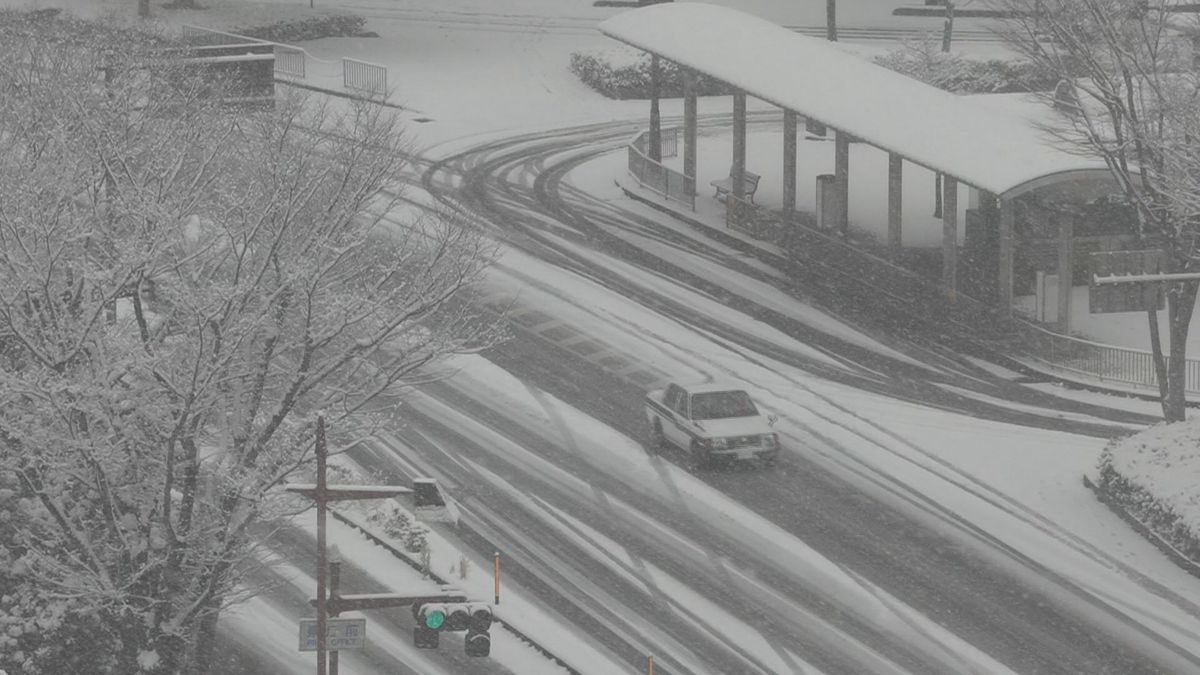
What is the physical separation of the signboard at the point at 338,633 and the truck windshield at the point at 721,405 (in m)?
14.9

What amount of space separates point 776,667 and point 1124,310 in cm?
1824

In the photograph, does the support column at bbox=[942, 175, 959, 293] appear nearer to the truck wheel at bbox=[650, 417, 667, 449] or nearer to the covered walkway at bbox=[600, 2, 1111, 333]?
the covered walkway at bbox=[600, 2, 1111, 333]

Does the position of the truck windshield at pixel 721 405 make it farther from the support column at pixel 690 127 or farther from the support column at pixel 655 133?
the support column at pixel 655 133

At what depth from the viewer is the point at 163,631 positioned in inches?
975

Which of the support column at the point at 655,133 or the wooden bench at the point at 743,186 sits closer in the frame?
the wooden bench at the point at 743,186

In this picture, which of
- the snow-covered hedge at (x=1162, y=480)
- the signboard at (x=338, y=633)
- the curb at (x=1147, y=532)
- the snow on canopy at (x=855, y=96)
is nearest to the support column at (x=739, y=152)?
the snow on canopy at (x=855, y=96)

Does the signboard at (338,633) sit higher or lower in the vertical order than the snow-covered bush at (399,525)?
higher

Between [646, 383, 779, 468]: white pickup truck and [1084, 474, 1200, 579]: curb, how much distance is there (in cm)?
591

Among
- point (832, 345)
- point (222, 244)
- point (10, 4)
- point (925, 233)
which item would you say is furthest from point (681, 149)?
point (222, 244)

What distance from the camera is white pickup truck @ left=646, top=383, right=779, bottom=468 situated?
34.0 m

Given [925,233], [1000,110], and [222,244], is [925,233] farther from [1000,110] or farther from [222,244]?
[222,244]

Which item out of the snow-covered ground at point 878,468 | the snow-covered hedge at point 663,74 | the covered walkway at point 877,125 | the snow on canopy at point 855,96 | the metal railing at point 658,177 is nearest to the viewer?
the snow-covered ground at point 878,468

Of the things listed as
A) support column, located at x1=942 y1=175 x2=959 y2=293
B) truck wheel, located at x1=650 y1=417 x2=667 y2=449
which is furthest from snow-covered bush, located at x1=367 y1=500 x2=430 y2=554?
support column, located at x1=942 y1=175 x2=959 y2=293

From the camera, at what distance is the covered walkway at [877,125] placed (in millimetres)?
40344
